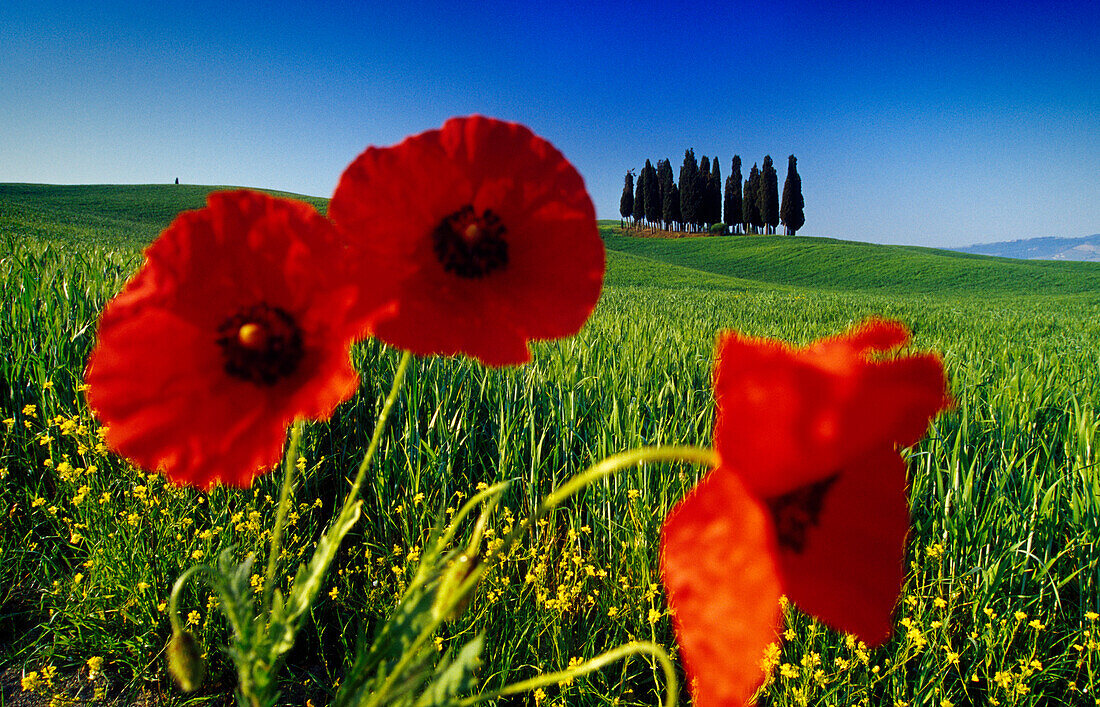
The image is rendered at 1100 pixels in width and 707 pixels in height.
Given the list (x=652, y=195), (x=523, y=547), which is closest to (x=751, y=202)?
(x=652, y=195)

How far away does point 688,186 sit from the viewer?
46219 mm

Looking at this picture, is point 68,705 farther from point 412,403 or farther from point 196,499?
point 412,403

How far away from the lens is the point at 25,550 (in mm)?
1517

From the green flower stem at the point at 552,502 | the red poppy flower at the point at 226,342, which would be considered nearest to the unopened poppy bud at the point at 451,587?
the green flower stem at the point at 552,502

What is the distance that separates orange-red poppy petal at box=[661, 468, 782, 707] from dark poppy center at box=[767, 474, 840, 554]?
2 centimetres

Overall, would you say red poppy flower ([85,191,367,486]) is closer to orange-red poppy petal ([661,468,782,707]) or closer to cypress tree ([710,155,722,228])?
orange-red poppy petal ([661,468,782,707])

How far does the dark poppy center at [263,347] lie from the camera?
286 mm

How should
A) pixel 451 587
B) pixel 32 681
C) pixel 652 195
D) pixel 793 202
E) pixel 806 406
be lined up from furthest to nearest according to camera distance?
1. pixel 652 195
2. pixel 793 202
3. pixel 32 681
4. pixel 451 587
5. pixel 806 406

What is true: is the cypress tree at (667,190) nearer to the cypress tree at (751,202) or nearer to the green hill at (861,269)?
the cypress tree at (751,202)

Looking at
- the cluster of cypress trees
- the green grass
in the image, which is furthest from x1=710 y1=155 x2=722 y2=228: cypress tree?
the green grass

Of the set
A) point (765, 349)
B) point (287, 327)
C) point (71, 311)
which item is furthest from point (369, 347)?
point (765, 349)

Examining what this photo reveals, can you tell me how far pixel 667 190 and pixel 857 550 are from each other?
4952 centimetres

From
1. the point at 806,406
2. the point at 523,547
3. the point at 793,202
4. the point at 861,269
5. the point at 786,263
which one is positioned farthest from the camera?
the point at 793,202

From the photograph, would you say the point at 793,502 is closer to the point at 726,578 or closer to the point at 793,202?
the point at 726,578
